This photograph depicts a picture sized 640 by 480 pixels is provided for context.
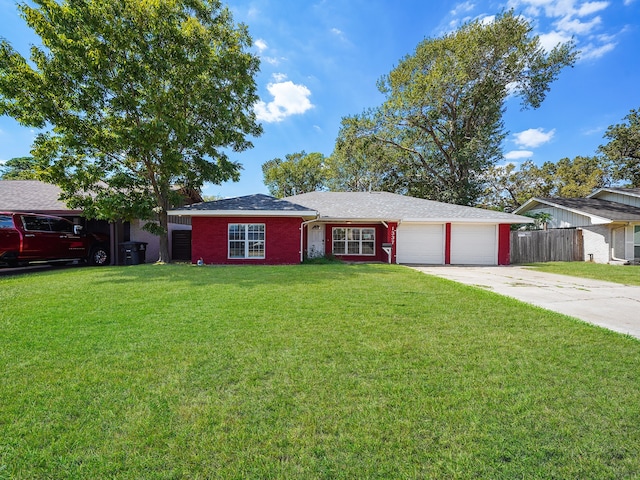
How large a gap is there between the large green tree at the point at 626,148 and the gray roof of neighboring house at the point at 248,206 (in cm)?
3028

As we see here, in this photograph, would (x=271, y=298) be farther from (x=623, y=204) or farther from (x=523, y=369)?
(x=623, y=204)

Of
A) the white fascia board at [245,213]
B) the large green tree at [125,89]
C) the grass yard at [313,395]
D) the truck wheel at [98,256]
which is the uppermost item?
the large green tree at [125,89]

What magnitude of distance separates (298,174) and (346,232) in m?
22.0

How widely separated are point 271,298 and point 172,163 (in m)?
8.65

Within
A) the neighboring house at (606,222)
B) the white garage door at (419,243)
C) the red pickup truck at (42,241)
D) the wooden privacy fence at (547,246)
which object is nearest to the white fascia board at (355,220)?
the white garage door at (419,243)

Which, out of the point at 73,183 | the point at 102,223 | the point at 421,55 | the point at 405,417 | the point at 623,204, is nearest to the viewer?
the point at 405,417

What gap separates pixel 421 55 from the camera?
75.9ft

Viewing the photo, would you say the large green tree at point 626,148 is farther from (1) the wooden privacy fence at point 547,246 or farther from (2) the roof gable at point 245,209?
(2) the roof gable at point 245,209

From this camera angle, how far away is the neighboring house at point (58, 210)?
12.7m

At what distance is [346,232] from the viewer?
14.8 metres

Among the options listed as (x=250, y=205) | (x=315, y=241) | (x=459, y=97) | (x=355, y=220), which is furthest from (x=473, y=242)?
(x=459, y=97)

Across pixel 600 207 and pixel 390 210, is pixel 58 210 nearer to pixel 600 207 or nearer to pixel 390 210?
pixel 390 210

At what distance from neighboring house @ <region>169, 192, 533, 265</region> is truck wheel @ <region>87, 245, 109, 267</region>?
361 cm

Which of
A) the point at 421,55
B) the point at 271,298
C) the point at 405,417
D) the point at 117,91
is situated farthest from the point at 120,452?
the point at 421,55
